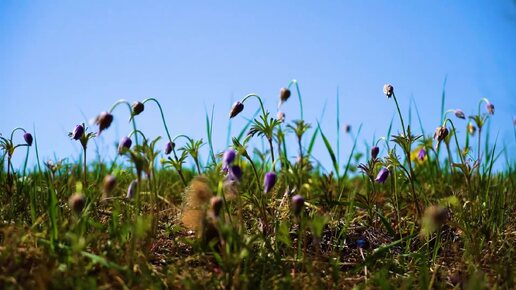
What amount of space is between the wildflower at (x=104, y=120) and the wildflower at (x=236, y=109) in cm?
75

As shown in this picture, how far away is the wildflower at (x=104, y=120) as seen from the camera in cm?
246

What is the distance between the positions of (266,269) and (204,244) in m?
0.33

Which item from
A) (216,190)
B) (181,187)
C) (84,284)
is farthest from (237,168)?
(181,187)

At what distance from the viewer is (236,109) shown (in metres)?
3.04

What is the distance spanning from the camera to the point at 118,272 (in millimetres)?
2203

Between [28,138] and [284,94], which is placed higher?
[284,94]

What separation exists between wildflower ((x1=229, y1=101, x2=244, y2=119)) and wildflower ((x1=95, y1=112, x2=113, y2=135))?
75 centimetres

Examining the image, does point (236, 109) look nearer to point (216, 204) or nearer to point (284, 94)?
point (284, 94)

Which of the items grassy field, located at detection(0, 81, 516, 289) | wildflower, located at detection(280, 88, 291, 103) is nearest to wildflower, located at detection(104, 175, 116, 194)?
grassy field, located at detection(0, 81, 516, 289)

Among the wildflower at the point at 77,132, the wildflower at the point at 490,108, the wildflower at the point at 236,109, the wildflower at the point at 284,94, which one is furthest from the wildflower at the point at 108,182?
the wildflower at the point at 490,108

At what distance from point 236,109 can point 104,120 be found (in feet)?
2.63

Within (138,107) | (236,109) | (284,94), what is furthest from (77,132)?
(284,94)

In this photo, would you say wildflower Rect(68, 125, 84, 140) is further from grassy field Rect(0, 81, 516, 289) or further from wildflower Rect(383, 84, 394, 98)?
wildflower Rect(383, 84, 394, 98)

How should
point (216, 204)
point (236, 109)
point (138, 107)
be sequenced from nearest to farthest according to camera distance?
point (216, 204)
point (138, 107)
point (236, 109)
